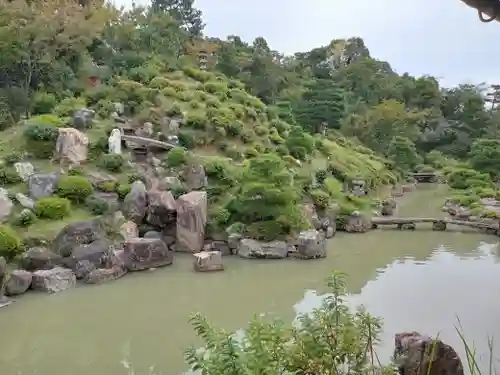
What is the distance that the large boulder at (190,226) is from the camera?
10.4m

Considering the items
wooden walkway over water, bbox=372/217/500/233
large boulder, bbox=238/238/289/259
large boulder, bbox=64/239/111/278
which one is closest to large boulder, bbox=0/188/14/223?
large boulder, bbox=64/239/111/278

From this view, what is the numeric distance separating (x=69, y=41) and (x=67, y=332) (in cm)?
1087

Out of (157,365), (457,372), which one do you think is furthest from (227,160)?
(457,372)

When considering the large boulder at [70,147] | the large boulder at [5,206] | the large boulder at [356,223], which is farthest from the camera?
the large boulder at [356,223]

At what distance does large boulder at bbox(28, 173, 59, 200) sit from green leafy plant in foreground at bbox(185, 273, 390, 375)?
7971mm

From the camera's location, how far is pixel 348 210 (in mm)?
12969

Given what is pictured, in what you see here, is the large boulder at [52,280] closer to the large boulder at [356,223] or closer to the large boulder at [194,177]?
the large boulder at [194,177]

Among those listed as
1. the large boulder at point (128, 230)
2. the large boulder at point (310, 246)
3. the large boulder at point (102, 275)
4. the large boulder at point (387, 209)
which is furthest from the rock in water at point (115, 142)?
the large boulder at point (387, 209)

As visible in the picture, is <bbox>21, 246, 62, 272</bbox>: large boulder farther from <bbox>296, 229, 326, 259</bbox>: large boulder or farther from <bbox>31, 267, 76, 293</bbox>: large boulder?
<bbox>296, 229, 326, 259</bbox>: large boulder

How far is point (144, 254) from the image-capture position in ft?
29.9

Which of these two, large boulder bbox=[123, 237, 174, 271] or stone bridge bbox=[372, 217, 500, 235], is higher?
stone bridge bbox=[372, 217, 500, 235]

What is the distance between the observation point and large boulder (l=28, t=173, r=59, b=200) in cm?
1010

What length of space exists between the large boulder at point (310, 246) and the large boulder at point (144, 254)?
7.86ft

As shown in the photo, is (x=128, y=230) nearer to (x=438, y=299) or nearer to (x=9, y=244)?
(x=9, y=244)
